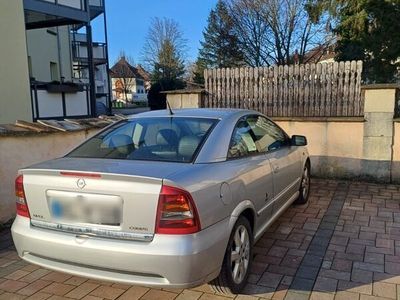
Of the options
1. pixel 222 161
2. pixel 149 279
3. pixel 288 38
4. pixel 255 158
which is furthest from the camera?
pixel 288 38

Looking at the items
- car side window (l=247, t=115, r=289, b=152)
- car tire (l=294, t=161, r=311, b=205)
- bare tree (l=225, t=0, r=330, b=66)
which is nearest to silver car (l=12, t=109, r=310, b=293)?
car side window (l=247, t=115, r=289, b=152)

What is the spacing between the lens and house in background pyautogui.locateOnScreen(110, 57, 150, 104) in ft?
208

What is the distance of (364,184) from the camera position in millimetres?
7066

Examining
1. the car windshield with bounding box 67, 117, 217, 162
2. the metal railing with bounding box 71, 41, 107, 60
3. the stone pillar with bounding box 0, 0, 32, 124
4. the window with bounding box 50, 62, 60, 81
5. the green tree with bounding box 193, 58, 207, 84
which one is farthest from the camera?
the green tree with bounding box 193, 58, 207, 84

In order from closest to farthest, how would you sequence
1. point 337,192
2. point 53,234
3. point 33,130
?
1. point 53,234
2. point 33,130
3. point 337,192

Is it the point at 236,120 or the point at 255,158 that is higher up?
the point at 236,120

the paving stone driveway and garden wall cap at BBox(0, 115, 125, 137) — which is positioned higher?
garden wall cap at BBox(0, 115, 125, 137)

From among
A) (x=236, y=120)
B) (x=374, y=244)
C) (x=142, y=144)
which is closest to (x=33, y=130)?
(x=142, y=144)

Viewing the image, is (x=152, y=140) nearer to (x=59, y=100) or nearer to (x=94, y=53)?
(x=59, y=100)

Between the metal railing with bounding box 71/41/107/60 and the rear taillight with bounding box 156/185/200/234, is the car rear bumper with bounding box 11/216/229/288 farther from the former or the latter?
the metal railing with bounding box 71/41/107/60

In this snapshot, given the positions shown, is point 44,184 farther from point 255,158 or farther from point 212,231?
point 255,158

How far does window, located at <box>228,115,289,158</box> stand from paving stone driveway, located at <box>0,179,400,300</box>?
42.0 inches

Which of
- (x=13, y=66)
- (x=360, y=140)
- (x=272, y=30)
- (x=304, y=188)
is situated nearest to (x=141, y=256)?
(x=304, y=188)

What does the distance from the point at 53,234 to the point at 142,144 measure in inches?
41.0
